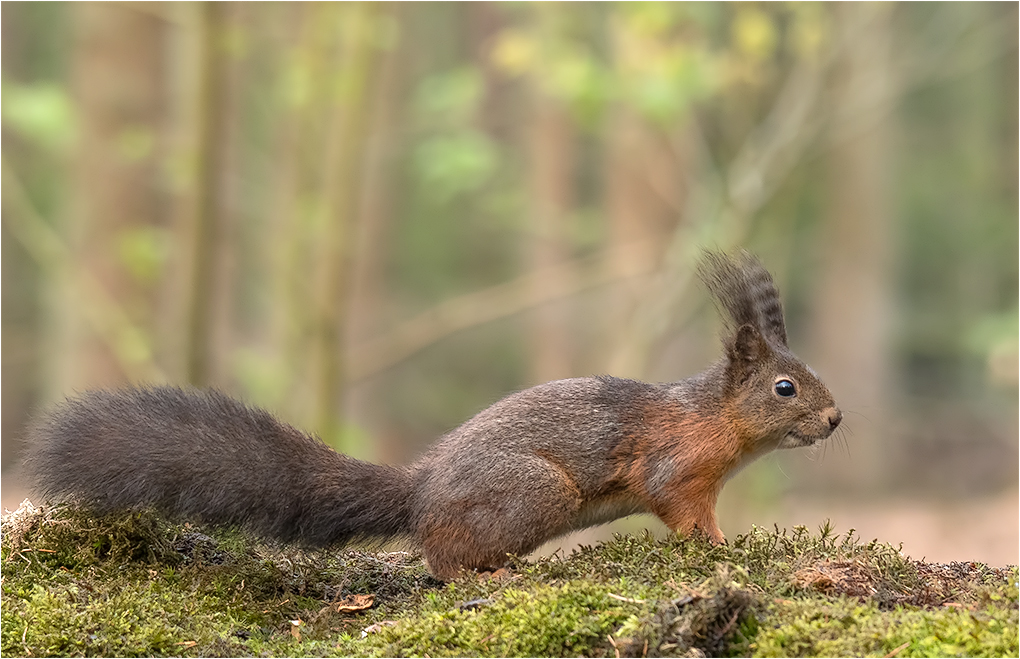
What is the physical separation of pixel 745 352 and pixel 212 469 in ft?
7.65

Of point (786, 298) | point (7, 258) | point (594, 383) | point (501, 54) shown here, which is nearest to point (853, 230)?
point (786, 298)

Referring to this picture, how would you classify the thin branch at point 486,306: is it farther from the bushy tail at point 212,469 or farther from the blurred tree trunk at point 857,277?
the blurred tree trunk at point 857,277

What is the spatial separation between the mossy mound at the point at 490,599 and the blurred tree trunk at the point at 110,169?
5.27 metres

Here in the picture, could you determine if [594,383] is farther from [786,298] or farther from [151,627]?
[786,298]

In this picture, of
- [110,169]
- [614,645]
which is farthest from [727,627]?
[110,169]

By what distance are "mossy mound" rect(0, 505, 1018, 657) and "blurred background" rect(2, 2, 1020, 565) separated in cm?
67

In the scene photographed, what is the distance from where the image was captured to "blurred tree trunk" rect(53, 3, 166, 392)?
8891 mm

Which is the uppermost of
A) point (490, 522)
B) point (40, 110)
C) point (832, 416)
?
point (40, 110)

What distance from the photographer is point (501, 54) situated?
344 inches

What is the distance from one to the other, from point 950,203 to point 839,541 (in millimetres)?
17309

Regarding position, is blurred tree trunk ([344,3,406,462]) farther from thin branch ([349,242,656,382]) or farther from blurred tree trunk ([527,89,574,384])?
thin branch ([349,242,656,382])

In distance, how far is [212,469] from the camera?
3734 mm

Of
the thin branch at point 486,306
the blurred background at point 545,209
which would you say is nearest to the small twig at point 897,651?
the blurred background at point 545,209

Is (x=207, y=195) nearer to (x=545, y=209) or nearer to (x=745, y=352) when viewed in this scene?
(x=745, y=352)
